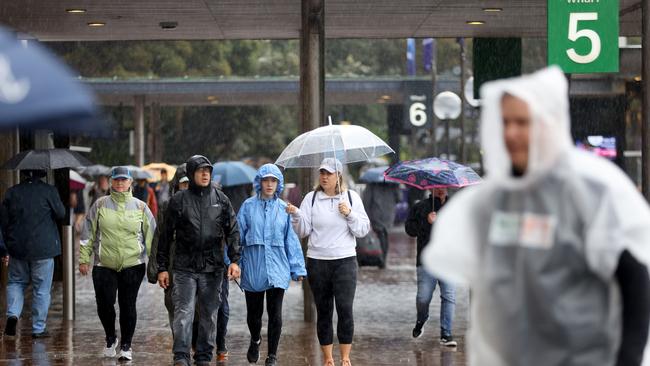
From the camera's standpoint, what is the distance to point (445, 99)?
36.1 metres

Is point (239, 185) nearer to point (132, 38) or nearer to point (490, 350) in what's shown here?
point (132, 38)

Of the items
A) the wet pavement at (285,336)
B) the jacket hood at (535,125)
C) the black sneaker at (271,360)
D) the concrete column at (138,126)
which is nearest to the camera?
the jacket hood at (535,125)

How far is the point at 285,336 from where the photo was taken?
14297 millimetres

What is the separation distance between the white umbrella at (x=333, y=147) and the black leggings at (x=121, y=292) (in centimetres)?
174

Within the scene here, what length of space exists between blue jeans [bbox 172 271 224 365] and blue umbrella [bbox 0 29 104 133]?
23.2 feet

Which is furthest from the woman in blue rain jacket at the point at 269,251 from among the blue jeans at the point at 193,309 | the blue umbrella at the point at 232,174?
the blue umbrella at the point at 232,174

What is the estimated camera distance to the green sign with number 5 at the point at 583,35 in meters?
12.6

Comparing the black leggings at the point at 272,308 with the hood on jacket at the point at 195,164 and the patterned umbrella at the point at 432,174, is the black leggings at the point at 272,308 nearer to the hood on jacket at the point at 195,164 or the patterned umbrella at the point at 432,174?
the hood on jacket at the point at 195,164

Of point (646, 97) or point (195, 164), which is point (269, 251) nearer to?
point (195, 164)

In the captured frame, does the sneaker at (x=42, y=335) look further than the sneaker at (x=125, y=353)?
Yes

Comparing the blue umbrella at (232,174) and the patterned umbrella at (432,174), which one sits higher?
the patterned umbrella at (432,174)

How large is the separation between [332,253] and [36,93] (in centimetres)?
737

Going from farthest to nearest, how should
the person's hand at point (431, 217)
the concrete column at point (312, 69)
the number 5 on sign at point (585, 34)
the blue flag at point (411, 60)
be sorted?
the blue flag at point (411, 60)
the concrete column at point (312, 69)
the person's hand at point (431, 217)
the number 5 on sign at point (585, 34)

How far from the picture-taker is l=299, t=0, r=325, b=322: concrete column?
49.7ft
